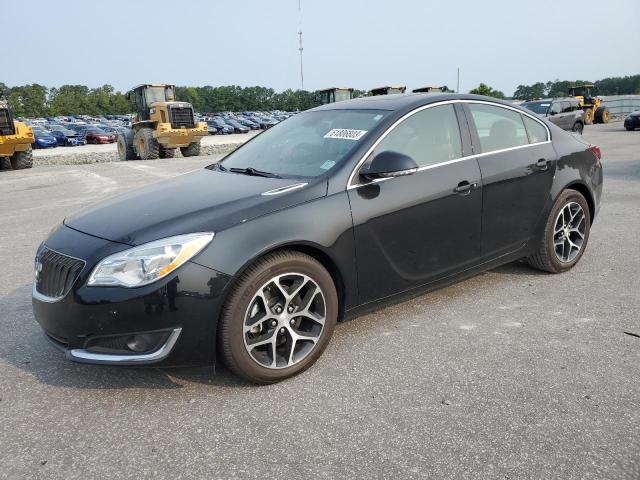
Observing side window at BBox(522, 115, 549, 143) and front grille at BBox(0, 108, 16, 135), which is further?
front grille at BBox(0, 108, 16, 135)

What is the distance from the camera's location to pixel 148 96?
74.4 feet

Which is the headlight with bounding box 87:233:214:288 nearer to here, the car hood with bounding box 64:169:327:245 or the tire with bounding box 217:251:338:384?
the car hood with bounding box 64:169:327:245

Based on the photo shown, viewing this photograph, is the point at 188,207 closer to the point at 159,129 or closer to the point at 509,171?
the point at 509,171

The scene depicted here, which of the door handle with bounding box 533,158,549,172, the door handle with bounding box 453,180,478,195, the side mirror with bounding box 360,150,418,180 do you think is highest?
the side mirror with bounding box 360,150,418,180

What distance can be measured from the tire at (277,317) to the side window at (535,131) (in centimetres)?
232

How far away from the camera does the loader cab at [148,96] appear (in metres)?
22.6

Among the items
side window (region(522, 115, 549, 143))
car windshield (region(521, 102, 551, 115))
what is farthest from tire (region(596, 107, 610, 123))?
side window (region(522, 115, 549, 143))

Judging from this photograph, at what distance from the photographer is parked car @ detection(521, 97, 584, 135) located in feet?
72.3

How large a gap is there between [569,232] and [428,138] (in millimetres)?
1765

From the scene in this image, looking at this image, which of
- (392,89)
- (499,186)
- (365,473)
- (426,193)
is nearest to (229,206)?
(426,193)

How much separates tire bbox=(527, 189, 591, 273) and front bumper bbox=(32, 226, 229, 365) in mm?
2877

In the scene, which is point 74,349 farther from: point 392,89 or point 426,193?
point 392,89

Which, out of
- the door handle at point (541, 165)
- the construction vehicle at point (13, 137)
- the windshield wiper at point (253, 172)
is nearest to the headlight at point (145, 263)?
the windshield wiper at point (253, 172)

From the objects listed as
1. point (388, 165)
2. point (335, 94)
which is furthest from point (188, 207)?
point (335, 94)
